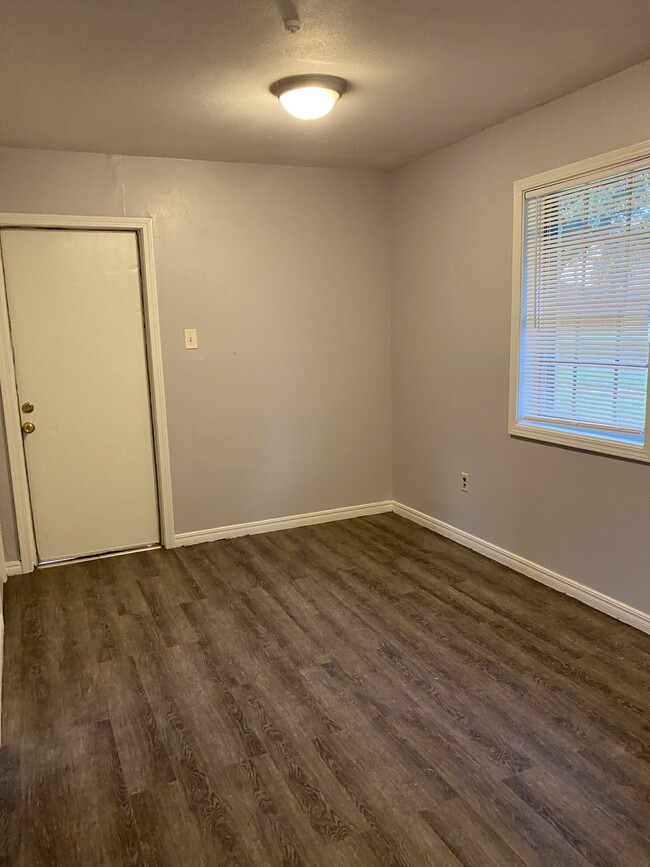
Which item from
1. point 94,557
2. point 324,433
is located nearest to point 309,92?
point 324,433

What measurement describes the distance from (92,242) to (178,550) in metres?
1.95

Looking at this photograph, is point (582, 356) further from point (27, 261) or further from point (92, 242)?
point (27, 261)

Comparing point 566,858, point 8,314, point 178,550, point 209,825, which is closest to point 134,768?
point 209,825

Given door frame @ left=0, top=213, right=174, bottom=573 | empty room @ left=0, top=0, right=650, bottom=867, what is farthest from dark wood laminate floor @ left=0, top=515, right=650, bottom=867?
door frame @ left=0, top=213, right=174, bottom=573

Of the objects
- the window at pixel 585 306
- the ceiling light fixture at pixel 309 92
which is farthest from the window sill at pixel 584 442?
the ceiling light fixture at pixel 309 92

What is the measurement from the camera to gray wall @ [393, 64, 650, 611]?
9.24 ft

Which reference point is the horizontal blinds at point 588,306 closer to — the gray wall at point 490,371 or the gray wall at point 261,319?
the gray wall at point 490,371

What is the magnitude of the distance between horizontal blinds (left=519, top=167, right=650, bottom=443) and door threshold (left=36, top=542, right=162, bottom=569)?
2.45 meters

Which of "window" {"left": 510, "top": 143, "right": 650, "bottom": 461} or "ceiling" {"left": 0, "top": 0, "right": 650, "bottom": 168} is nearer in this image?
"ceiling" {"left": 0, "top": 0, "right": 650, "bottom": 168}

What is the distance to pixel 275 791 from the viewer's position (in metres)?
1.92

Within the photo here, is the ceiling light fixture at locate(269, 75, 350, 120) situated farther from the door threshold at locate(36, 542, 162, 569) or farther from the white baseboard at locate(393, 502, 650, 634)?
the door threshold at locate(36, 542, 162, 569)

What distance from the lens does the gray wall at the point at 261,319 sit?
148 inches

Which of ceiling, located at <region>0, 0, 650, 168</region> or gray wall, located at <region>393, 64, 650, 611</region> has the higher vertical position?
ceiling, located at <region>0, 0, 650, 168</region>

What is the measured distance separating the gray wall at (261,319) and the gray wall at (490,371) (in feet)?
0.94
